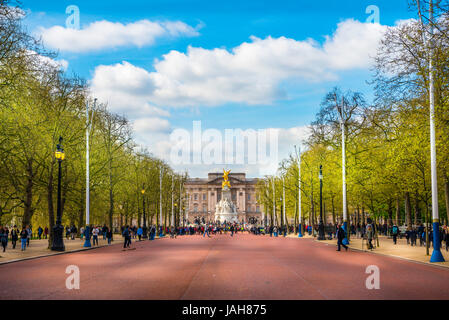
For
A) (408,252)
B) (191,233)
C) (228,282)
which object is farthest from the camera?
(191,233)

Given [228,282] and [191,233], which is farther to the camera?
[191,233]

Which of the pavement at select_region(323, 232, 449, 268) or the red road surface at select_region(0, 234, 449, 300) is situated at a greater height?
the red road surface at select_region(0, 234, 449, 300)

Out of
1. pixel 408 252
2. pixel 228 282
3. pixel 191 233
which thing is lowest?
pixel 191 233

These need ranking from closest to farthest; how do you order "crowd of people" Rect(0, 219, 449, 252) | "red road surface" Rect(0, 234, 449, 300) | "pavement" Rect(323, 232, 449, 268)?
1. "red road surface" Rect(0, 234, 449, 300)
2. "pavement" Rect(323, 232, 449, 268)
3. "crowd of people" Rect(0, 219, 449, 252)

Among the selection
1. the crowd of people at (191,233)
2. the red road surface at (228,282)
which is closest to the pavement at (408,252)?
the crowd of people at (191,233)

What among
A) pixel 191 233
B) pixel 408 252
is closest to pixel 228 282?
pixel 408 252

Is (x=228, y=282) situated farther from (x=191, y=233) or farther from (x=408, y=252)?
(x=191, y=233)

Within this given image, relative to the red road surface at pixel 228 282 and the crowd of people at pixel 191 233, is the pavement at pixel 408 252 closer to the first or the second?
the crowd of people at pixel 191 233

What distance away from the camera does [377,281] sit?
16125mm

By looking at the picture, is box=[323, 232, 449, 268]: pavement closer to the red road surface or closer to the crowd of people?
the crowd of people

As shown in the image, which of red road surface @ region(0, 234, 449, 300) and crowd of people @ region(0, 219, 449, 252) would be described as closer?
red road surface @ region(0, 234, 449, 300)

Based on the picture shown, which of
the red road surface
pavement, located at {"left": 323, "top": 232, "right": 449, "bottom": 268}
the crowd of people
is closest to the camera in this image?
the red road surface

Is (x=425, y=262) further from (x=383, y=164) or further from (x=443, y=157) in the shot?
(x=383, y=164)

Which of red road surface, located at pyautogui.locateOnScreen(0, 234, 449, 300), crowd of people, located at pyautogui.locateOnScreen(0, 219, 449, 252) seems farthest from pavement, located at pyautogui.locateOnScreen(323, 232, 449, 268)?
red road surface, located at pyautogui.locateOnScreen(0, 234, 449, 300)
